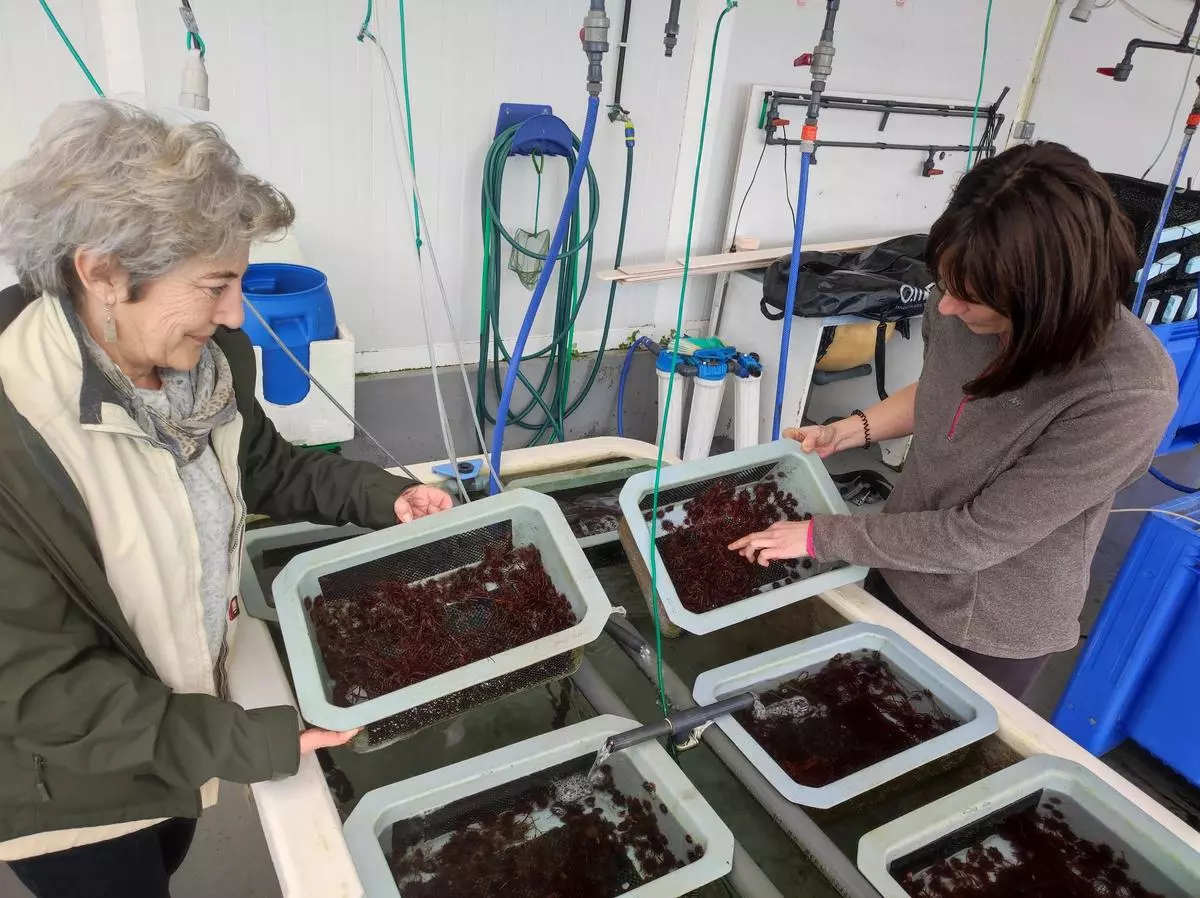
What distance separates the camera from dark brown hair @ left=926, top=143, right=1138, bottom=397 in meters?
1.06

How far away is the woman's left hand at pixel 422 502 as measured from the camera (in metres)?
1.36

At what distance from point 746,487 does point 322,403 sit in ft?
4.94

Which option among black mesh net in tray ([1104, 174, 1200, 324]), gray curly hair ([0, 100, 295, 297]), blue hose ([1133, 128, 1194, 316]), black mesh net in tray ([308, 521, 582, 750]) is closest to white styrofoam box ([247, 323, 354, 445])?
black mesh net in tray ([308, 521, 582, 750])

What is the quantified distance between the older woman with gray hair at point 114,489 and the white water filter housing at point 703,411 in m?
2.33

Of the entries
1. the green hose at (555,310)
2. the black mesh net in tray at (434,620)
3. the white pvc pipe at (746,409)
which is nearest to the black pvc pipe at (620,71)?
the green hose at (555,310)

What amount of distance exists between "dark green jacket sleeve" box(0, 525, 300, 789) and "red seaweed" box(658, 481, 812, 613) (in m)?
0.74

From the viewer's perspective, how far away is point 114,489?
35.7 inches

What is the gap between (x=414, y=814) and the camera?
38.3 inches

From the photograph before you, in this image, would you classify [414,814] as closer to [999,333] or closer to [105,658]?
[105,658]

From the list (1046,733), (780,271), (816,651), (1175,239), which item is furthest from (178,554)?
(1175,239)

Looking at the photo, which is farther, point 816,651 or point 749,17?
point 749,17

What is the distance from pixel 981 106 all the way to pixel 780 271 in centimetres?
187

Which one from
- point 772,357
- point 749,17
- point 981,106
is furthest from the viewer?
point 981,106

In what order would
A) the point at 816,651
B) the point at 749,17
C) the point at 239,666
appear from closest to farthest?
the point at 239,666, the point at 816,651, the point at 749,17
